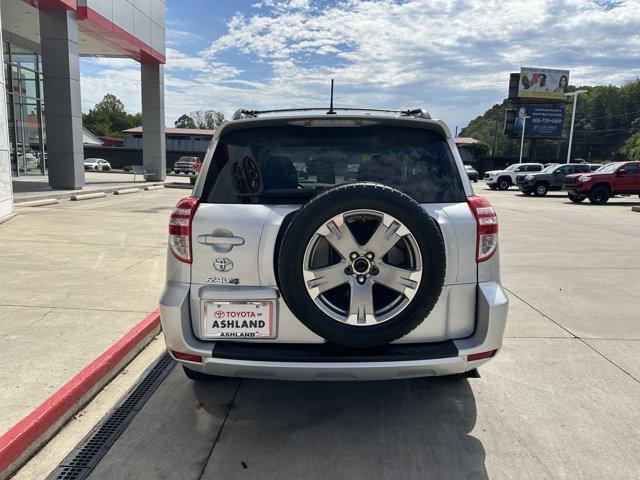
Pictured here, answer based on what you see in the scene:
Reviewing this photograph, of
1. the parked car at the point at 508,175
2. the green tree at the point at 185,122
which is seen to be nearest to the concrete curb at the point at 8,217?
the parked car at the point at 508,175

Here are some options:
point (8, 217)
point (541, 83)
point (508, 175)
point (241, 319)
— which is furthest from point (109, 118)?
point (241, 319)

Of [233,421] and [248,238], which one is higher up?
[248,238]

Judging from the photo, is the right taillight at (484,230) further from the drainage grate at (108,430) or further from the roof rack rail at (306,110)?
the drainage grate at (108,430)

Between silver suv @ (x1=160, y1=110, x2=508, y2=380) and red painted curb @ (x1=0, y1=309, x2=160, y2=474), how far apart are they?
94 centimetres

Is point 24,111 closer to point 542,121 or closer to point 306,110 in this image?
point 306,110

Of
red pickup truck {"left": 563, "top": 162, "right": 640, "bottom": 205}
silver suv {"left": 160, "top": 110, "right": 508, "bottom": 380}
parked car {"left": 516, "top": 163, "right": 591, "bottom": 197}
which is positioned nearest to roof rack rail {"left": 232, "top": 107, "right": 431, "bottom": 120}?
Answer: silver suv {"left": 160, "top": 110, "right": 508, "bottom": 380}

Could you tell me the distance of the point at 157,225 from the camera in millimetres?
10961

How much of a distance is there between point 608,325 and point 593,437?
2485 millimetres

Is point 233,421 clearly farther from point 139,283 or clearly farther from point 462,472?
point 139,283

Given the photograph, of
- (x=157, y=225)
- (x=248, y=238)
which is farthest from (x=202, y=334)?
(x=157, y=225)

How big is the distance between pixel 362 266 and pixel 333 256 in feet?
0.65

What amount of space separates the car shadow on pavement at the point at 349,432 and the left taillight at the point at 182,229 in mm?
1147

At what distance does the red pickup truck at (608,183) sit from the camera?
20984mm

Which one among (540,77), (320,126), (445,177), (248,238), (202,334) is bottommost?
(202,334)
